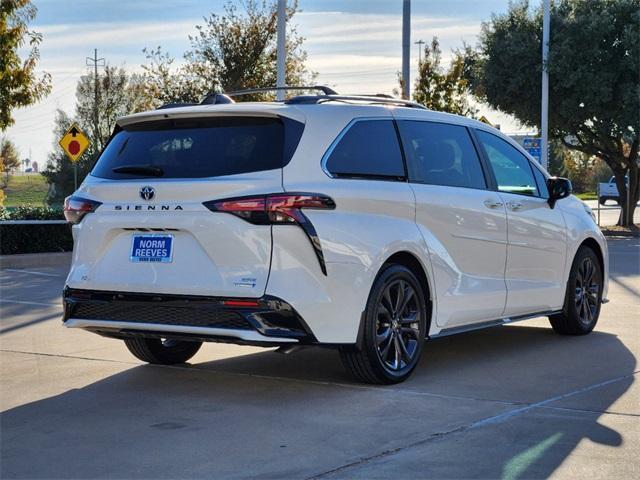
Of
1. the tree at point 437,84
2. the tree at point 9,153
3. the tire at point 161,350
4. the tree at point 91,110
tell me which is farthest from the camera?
the tree at point 9,153

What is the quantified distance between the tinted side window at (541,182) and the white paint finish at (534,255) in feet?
0.32

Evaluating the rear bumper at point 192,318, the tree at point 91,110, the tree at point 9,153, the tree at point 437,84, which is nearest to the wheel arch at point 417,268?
the rear bumper at point 192,318

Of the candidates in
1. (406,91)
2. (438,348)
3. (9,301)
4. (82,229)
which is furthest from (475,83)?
(82,229)

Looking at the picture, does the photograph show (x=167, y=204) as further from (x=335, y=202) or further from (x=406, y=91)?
(x=406, y=91)

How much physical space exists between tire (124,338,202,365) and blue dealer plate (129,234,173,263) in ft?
4.45

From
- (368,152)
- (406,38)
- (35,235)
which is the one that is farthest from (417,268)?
(406,38)

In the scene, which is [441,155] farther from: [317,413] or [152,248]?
[317,413]

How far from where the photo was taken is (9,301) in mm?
13312

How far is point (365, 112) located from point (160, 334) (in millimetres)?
2082

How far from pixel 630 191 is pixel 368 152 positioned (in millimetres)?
27905

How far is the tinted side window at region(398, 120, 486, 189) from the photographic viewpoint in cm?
816

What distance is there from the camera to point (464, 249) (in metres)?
8.45

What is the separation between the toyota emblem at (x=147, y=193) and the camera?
727 cm

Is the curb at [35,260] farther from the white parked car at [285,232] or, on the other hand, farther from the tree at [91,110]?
the tree at [91,110]
